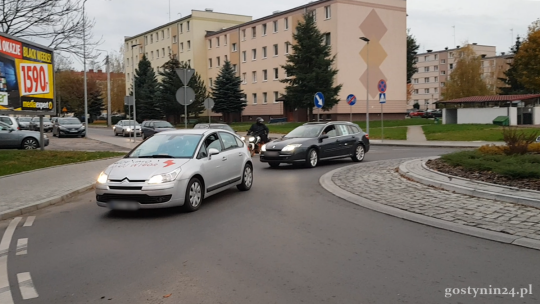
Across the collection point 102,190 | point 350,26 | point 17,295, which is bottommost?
point 17,295

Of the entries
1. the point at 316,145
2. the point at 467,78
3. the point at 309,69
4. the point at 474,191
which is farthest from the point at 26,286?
the point at 467,78

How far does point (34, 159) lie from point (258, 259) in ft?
47.1

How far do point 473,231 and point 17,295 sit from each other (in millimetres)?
5749

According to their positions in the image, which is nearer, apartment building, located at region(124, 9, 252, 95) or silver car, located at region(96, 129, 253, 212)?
silver car, located at region(96, 129, 253, 212)

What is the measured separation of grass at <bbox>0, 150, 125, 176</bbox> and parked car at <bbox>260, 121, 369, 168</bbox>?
7.45 metres

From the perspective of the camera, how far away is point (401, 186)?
1085 centimetres

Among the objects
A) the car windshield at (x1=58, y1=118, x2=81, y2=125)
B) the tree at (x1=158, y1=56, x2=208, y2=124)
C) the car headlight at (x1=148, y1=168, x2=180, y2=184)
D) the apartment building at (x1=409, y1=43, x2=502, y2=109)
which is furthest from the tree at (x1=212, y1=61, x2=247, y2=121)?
the apartment building at (x1=409, y1=43, x2=502, y2=109)

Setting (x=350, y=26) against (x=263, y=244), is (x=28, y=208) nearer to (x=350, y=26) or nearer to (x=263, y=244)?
(x=263, y=244)

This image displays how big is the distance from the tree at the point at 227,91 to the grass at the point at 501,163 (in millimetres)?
45574

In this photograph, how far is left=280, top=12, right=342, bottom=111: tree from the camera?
1713 inches

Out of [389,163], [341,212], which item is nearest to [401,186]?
[341,212]

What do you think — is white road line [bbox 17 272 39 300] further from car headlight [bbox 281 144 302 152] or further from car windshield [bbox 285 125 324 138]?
car windshield [bbox 285 125 324 138]

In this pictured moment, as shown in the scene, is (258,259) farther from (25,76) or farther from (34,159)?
(25,76)

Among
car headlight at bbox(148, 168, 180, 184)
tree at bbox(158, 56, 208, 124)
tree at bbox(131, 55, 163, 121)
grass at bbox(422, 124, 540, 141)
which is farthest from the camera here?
tree at bbox(131, 55, 163, 121)
